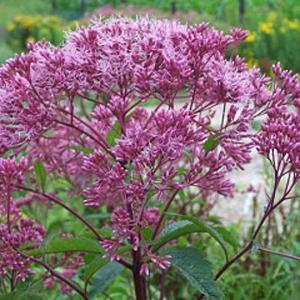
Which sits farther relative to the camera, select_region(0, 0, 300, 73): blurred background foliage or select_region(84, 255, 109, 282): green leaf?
select_region(0, 0, 300, 73): blurred background foliage

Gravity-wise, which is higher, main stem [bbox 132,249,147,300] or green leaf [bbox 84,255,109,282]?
green leaf [bbox 84,255,109,282]

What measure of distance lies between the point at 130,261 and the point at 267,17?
9178 mm

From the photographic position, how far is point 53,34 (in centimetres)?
1075

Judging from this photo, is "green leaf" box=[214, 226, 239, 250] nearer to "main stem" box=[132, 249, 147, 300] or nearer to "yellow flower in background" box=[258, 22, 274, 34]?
"main stem" box=[132, 249, 147, 300]

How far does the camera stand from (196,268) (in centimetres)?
152

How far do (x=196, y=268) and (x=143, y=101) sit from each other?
0.34 m

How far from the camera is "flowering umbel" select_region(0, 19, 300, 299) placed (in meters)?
1.47

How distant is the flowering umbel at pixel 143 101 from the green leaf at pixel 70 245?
0.16 ft

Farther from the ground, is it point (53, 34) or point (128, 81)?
point (128, 81)

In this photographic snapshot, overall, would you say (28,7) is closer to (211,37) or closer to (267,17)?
(267,17)

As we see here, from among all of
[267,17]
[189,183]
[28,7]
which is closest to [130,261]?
[189,183]

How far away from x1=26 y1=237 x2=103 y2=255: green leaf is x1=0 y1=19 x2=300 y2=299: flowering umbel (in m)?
0.05

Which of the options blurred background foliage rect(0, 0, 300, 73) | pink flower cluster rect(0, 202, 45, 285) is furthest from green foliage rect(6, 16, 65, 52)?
pink flower cluster rect(0, 202, 45, 285)

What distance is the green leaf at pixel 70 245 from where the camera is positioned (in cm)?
153
